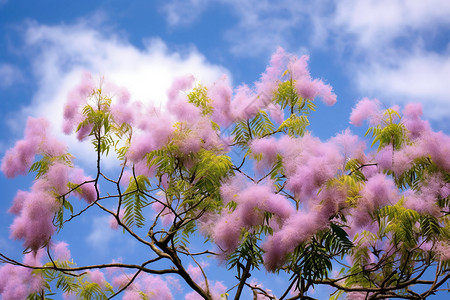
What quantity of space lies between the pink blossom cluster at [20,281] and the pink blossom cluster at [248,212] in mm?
2231

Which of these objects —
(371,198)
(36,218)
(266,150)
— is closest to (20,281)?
(36,218)

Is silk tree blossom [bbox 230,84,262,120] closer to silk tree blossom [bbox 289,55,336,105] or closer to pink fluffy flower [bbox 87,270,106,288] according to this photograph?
silk tree blossom [bbox 289,55,336,105]

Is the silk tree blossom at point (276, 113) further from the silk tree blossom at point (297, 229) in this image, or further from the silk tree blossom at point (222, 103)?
the silk tree blossom at point (297, 229)

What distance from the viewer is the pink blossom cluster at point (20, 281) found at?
16.4ft

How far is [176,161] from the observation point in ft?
14.7

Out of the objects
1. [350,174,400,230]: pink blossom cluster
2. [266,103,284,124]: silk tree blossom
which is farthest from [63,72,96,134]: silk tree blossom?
[350,174,400,230]: pink blossom cluster

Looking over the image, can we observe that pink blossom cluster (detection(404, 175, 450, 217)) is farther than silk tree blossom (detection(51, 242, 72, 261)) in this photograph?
No

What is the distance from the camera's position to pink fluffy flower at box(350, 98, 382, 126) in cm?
473

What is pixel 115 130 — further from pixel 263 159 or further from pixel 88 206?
pixel 263 159

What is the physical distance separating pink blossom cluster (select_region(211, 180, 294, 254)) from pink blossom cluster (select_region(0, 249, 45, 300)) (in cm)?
223

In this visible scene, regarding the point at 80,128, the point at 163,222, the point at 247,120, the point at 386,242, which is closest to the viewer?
the point at 80,128

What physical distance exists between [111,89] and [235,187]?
58.2 inches

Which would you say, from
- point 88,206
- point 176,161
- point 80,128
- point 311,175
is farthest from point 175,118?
point 311,175

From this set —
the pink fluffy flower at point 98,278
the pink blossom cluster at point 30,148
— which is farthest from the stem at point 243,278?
the pink blossom cluster at point 30,148
